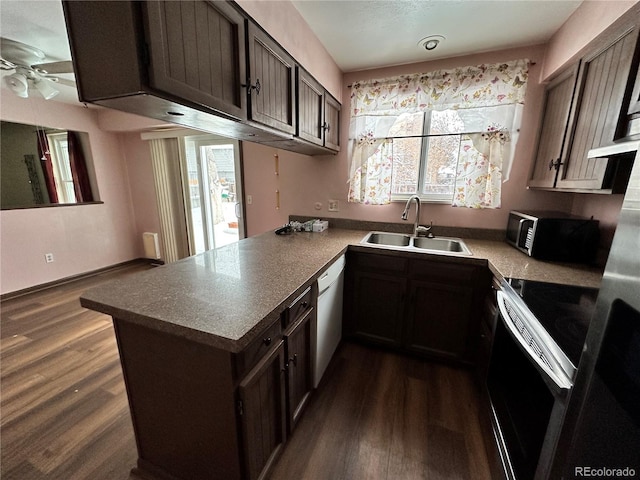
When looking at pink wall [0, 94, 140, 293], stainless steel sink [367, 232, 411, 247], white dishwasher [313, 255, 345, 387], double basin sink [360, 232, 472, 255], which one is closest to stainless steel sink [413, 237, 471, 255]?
double basin sink [360, 232, 472, 255]

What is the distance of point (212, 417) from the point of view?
969mm

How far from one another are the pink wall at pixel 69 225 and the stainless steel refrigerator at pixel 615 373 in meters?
4.84

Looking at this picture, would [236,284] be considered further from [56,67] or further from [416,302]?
[56,67]

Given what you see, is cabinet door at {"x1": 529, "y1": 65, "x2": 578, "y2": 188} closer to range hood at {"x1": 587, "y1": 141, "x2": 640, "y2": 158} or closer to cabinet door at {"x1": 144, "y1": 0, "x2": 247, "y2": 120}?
range hood at {"x1": 587, "y1": 141, "x2": 640, "y2": 158}

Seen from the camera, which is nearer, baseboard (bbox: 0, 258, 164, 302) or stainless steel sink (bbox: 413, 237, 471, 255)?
stainless steel sink (bbox: 413, 237, 471, 255)

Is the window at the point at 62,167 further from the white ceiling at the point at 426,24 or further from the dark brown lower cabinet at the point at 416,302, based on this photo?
the dark brown lower cabinet at the point at 416,302

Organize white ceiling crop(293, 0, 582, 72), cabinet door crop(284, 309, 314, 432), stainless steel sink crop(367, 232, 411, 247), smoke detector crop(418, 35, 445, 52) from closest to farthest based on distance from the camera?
cabinet door crop(284, 309, 314, 432)
white ceiling crop(293, 0, 582, 72)
smoke detector crop(418, 35, 445, 52)
stainless steel sink crop(367, 232, 411, 247)

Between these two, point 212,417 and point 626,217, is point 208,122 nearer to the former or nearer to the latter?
point 212,417

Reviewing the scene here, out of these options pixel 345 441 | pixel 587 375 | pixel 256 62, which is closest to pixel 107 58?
pixel 256 62

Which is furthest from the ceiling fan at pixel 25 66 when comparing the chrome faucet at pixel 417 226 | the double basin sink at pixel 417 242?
the chrome faucet at pixel 417 226

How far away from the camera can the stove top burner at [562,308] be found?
84cm

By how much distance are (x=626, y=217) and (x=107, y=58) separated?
145 cm

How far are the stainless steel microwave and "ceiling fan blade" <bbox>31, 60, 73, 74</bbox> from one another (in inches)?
143

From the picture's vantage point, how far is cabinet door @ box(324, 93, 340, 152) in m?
2.18
